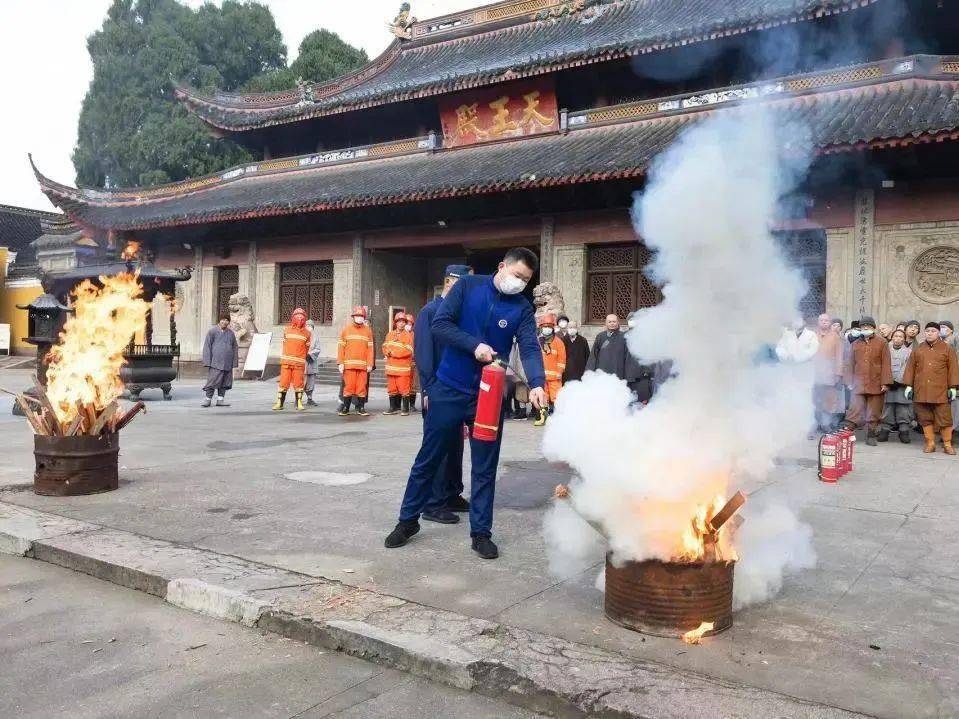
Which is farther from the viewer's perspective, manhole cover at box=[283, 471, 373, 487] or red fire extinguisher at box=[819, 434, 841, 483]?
red fire extinguisher at box=[819, 434, 841, 483]

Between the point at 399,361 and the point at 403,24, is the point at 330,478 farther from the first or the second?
the point at 403,24

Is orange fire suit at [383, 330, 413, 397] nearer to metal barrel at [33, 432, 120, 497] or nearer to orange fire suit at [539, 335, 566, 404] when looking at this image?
orange fire suit at [539, 335, 566, 404]

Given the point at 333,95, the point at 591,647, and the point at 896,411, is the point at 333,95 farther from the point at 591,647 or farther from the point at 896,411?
the point at 591,647

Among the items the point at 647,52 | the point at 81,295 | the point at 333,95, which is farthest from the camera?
the point at 333,95

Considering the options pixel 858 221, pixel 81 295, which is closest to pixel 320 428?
pixel 81 295

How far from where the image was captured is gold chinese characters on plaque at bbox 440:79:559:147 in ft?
57.0

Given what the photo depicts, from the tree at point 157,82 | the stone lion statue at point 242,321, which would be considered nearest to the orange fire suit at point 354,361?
the stone lion statue at point 242,321

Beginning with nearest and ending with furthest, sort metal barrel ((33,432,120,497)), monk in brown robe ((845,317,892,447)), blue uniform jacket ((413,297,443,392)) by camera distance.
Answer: blue uniform jacket ((413,297,443,392)) < metal barrel ((33,432,120,497)) < monk in brown robe ((845,317,892,447))

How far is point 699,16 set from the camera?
17.5 m

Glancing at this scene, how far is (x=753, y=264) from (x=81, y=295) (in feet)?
20.8

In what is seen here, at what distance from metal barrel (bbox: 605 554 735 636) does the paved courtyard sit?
7cm

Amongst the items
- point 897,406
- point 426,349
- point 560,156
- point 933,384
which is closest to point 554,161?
point 560,156

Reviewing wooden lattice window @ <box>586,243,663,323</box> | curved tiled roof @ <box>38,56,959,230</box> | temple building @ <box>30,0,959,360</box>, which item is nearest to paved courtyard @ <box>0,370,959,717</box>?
temple building @ <box>30,0,959,360</box>

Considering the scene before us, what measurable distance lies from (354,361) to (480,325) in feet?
26.1
